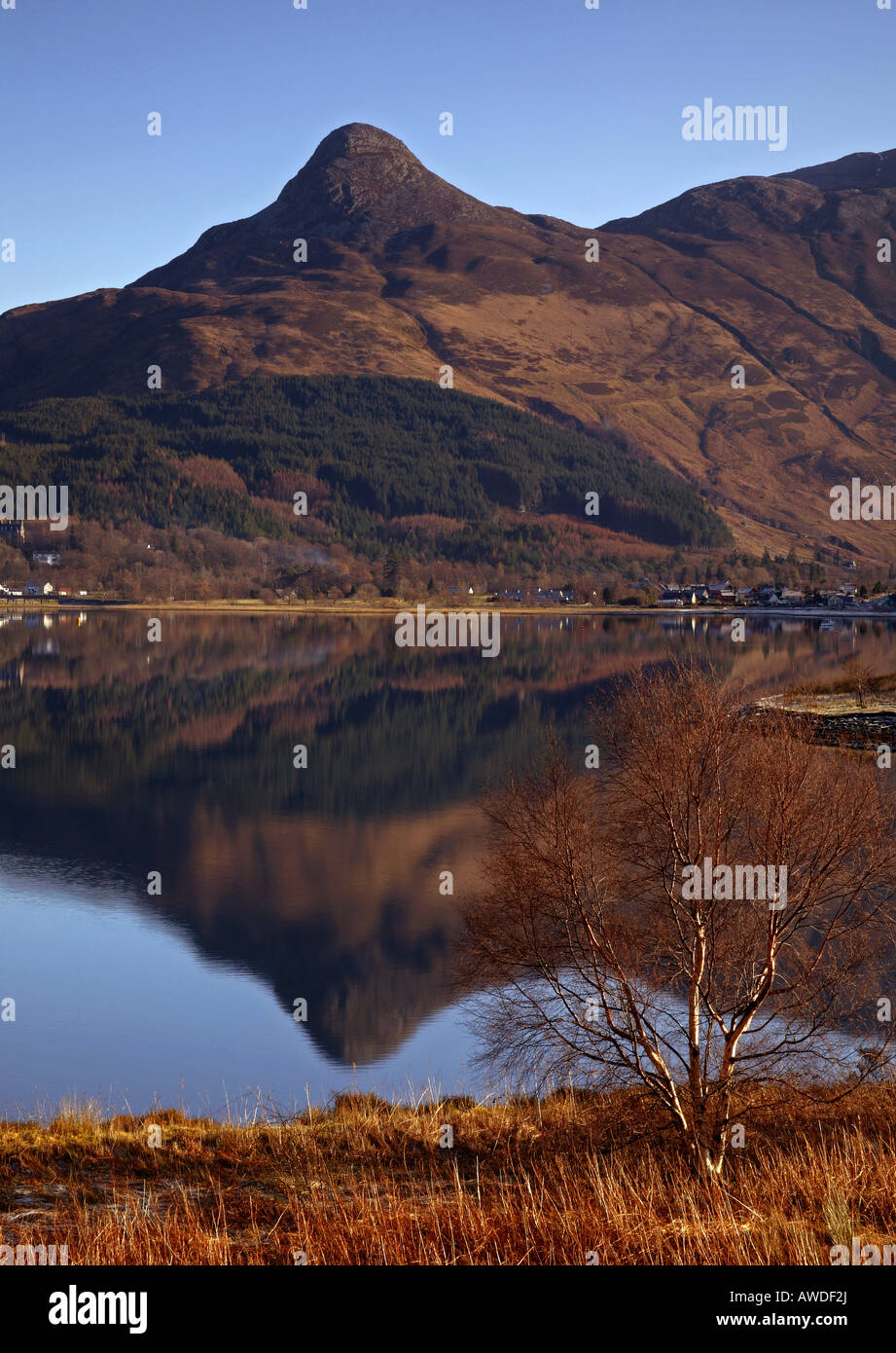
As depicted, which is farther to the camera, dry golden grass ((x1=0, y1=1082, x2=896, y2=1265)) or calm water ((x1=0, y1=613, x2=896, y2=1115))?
calm water ((x1=0, y1=613, x2=896, y2=1115))

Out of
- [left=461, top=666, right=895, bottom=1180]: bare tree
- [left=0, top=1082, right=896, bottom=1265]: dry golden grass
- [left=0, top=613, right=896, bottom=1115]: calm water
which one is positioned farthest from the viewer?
[left=0, top=613, right=896, bottom=1115]: calm water

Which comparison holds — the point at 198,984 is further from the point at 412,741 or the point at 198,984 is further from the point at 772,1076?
the point at 412,741

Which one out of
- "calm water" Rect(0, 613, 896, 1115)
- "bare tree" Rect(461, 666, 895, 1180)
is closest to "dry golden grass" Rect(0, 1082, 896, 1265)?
"bare tree" Rect(461, 666, 895, 1180)

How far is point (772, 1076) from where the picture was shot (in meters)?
15.7

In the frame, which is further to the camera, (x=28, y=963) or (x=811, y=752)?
(x=28, y=963)

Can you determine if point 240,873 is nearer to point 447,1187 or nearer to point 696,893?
point 696,893

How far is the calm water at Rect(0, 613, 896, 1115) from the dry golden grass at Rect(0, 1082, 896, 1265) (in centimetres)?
372

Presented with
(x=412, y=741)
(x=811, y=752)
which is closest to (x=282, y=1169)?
(x=811, y=752)

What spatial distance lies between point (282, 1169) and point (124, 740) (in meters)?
52.0

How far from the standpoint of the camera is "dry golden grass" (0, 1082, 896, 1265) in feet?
31.6

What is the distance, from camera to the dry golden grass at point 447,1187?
9.63m

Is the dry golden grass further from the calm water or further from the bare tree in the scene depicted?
the calm water

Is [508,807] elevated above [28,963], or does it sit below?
above

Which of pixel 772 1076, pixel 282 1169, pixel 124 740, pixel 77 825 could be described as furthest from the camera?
pixel 124 740
